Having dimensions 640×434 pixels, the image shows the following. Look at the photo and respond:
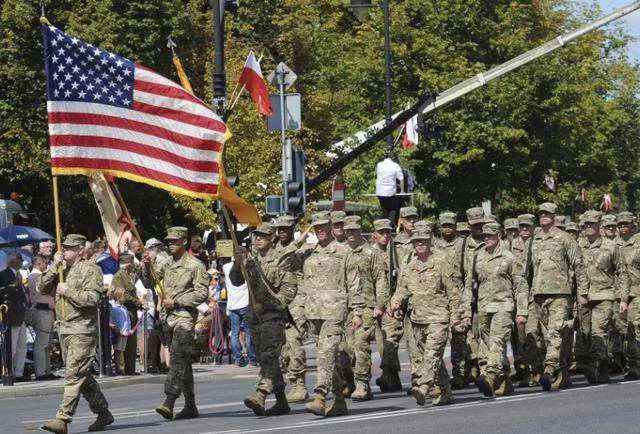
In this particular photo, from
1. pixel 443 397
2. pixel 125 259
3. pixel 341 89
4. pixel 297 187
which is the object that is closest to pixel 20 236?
pixel 125 259

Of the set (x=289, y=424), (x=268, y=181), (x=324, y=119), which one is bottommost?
(x=289, y=424)

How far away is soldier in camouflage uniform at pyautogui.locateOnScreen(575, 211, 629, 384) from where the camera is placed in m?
21.4

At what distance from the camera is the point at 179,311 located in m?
17.8

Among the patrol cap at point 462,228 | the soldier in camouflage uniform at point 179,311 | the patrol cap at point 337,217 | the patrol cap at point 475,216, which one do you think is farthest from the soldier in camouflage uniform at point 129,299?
the soldier in camouflage uniform at point 179,311

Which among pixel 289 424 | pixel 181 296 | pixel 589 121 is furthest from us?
pixel 589 121

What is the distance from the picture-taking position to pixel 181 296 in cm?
1775

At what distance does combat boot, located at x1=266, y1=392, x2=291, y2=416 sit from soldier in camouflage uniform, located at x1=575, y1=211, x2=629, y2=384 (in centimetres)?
515

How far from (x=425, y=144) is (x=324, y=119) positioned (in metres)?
4.11

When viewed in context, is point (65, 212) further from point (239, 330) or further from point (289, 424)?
point (289, 424)

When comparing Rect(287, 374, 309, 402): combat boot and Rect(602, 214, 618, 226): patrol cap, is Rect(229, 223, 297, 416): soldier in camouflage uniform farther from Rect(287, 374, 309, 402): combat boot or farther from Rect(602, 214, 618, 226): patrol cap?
Rect(602, 214, 618, 226): patrol cap

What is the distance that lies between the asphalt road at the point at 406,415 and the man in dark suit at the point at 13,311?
7.38 feet

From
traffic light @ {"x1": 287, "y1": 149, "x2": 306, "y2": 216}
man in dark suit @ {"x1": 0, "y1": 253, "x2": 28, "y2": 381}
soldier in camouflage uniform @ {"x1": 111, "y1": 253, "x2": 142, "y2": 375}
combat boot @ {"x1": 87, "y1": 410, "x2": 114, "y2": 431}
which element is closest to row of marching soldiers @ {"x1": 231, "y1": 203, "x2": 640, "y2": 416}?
combat boot @ {"x1": 87, "y1": 410, "x2": 114, "y2": 431}

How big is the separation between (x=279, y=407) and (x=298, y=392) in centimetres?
134

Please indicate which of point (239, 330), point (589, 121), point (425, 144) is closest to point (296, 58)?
point (425, 144)
